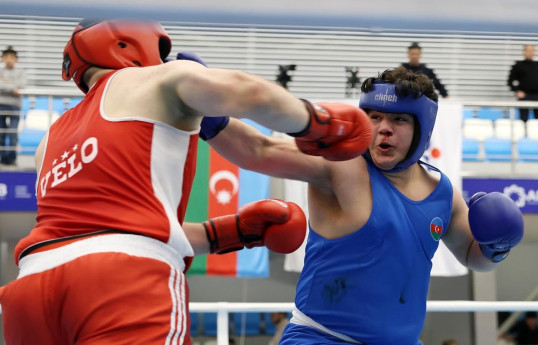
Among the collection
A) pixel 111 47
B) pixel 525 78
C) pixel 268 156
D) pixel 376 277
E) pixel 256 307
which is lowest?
pixel 256 307

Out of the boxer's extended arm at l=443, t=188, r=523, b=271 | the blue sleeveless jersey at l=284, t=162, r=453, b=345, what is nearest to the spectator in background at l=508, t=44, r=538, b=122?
the boxer's extended arm at l=443, t=188, r=523, b=271

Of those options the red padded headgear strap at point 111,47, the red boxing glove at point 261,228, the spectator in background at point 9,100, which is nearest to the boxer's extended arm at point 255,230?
the red boxing glove at point 261,228

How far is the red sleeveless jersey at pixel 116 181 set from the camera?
5.92 feet

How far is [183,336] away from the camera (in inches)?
70.1

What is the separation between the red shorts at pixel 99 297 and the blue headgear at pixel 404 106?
3.29 ft

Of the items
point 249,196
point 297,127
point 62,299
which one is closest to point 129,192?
point 62,299

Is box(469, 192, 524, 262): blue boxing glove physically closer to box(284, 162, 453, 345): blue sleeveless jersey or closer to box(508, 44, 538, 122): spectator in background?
box(284, 162, 453, 345): blue sleeveless jersey

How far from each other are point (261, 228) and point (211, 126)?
0.37m

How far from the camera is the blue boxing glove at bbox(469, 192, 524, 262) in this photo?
257 centimetres

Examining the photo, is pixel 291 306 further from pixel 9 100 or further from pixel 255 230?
pixel 9 100

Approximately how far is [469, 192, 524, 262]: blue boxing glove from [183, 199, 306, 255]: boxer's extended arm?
2.13 feet

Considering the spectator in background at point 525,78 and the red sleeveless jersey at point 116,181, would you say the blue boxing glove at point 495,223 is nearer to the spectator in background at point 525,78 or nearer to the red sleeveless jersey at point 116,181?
the red sleeveless jersey at point 116,181

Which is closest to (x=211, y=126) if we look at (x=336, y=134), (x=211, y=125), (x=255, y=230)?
(x=211, y=125)

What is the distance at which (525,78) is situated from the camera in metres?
7.61
